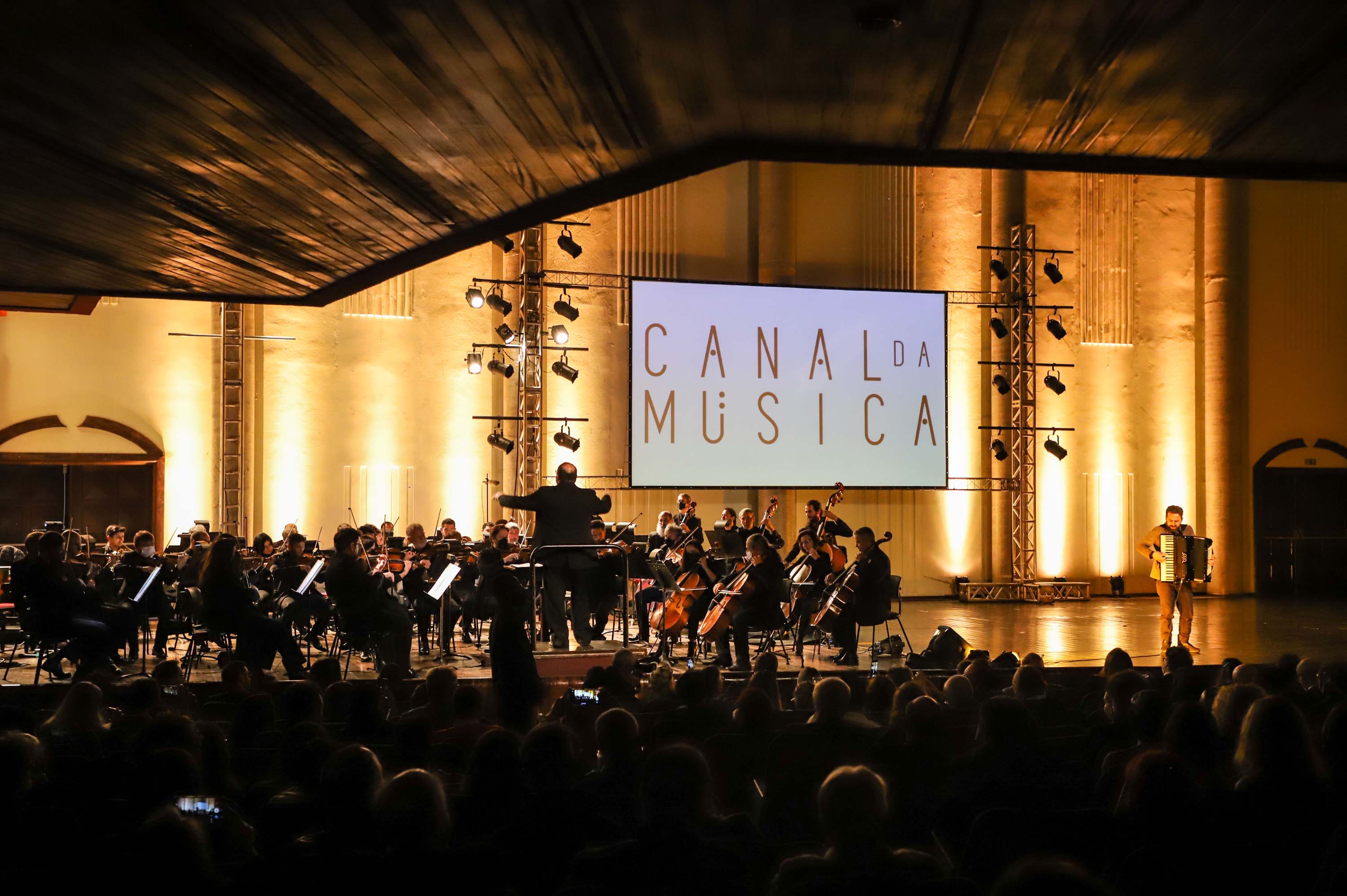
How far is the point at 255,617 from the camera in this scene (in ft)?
24.7

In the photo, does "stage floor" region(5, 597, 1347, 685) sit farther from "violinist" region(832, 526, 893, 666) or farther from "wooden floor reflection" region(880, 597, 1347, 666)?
"violinist" region(832, 526, 893, 666)

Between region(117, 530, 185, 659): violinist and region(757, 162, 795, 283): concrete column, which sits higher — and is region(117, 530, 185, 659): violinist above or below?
below

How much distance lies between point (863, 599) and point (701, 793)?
268 inches

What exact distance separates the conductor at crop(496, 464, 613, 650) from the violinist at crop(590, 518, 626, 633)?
18 centimetres

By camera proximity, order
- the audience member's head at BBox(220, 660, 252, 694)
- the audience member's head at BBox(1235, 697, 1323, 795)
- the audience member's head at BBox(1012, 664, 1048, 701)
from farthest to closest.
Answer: the audience member's head at BBox(220, 660, 252, 694) < the audience member's head at BBox(1012, 664, 1048, 701) < the audience member's head at BBox(1235, 697, 1323, 795)

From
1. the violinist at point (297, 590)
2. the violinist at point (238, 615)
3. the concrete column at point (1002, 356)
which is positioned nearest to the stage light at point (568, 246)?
the violinist at point (297, 590)

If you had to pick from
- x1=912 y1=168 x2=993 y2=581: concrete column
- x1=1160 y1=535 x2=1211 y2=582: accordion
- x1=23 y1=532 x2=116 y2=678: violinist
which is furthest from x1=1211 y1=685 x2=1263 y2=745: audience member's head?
x1=912 y1=168 x2=993 y2=581: concrete column

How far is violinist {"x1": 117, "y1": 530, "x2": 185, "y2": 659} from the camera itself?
8.83m

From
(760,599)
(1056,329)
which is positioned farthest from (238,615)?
(1056,329)

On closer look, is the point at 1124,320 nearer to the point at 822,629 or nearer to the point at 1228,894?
the point at 822,629

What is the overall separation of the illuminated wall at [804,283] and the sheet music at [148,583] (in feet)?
18.7

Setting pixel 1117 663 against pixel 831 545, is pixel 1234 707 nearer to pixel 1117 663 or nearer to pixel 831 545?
pixel 1117 663

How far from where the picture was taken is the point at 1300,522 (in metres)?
17.0

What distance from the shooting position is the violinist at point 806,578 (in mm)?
9367
